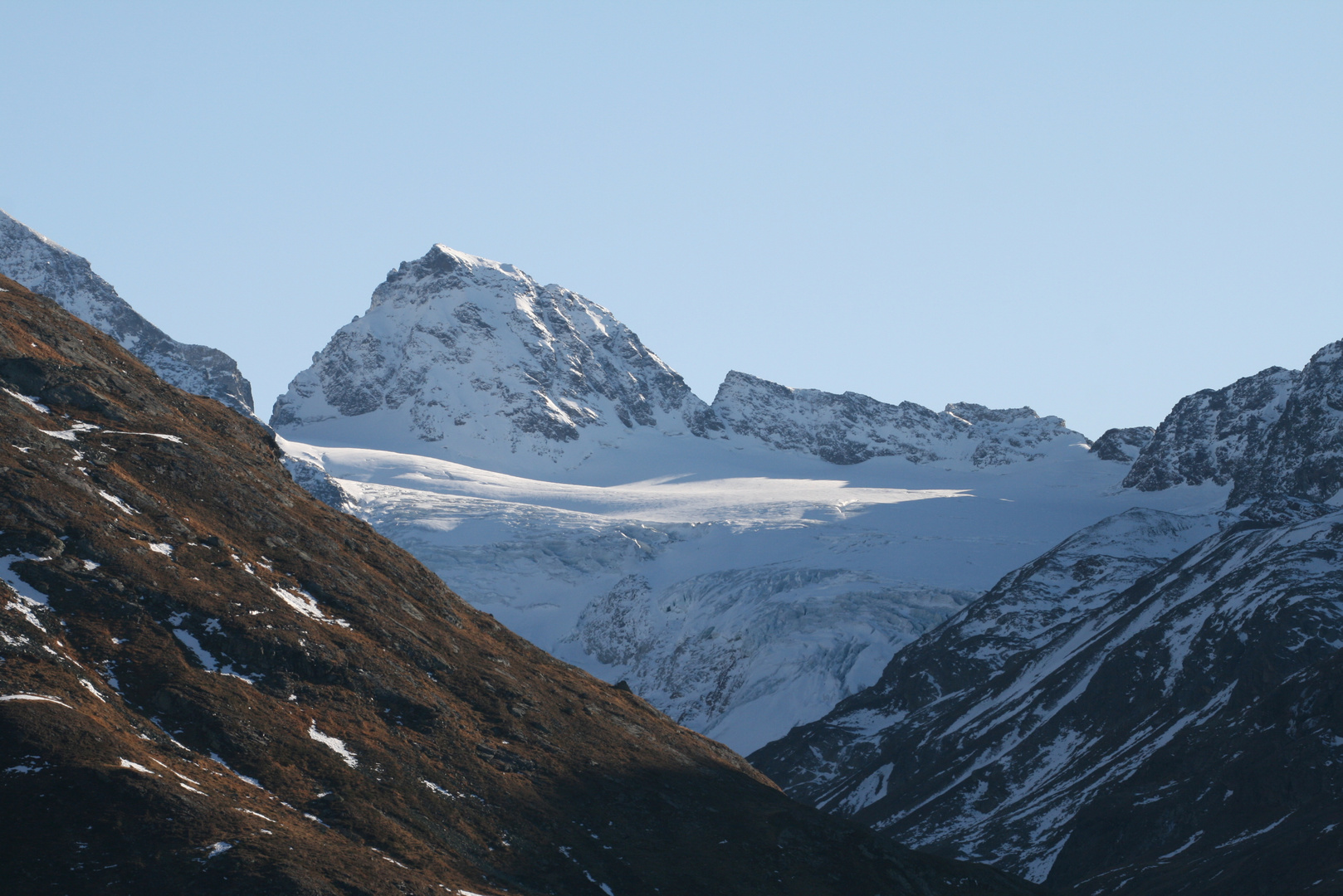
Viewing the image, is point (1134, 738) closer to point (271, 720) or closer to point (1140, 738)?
point (1140, 738)

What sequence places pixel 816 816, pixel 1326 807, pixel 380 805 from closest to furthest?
pixel 380 805 → pixel 816 816 → pixel 1326 807

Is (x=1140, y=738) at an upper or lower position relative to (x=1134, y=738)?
upper

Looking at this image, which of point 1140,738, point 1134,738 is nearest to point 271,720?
point 1140,738

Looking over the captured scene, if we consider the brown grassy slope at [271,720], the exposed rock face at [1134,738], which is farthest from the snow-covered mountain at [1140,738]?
the brown grassy slope at [271,720]

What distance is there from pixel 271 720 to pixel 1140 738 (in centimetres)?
9771

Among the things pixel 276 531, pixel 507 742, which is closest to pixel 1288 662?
pixel 507 742

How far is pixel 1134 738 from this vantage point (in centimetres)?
13962

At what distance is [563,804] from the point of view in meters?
74.6

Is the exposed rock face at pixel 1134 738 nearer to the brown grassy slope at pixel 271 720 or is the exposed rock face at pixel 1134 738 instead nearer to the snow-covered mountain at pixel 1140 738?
the snow-covered mountain at pixel 1140 738

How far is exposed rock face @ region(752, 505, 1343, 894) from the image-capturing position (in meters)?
115

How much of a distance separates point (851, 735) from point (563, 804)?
121355 millimetres

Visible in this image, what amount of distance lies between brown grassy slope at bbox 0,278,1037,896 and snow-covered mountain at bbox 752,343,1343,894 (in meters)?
31.7

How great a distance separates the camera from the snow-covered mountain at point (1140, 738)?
114m

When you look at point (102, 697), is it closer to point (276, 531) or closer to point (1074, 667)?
point (276, 531)
